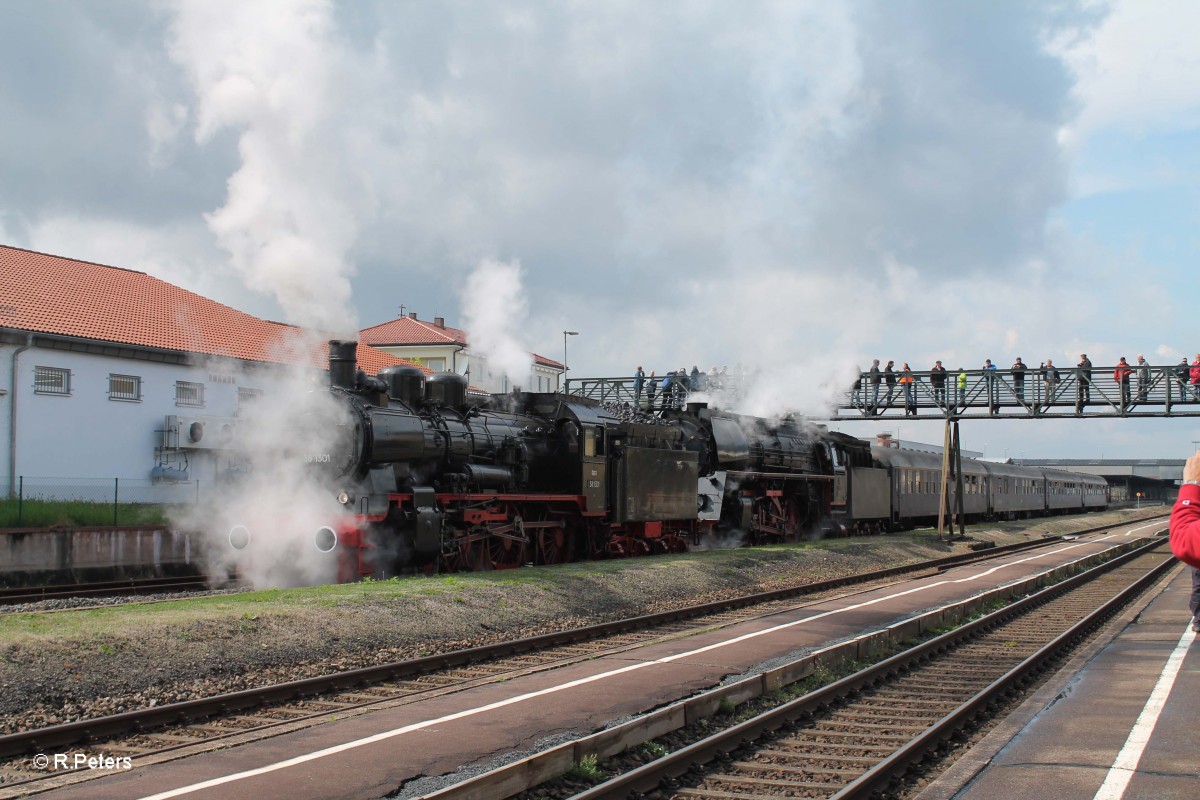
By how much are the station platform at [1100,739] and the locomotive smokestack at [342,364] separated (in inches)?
432

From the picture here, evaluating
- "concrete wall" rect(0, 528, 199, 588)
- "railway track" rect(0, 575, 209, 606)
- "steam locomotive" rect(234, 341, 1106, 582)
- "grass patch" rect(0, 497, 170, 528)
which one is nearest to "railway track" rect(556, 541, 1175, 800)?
"steam locomotive" rect(234, 341, 1106, 582)

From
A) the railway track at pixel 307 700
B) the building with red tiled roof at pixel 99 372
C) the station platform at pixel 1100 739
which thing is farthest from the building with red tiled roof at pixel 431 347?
the station platform at pixel 1100 739

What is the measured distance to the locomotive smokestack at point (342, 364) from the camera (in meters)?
16.4

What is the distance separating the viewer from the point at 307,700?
9148 mm

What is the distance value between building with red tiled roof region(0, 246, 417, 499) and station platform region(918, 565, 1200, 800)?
19.0 metres

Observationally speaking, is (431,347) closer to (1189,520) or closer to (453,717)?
(453,717)

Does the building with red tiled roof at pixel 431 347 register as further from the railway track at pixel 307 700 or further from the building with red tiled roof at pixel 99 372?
the railway track at pixel 307 700

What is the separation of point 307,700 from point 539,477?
11.2 metres

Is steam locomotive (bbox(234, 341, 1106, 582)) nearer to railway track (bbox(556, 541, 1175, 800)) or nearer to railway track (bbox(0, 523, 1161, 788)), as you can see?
railway track (bbox(0, 523, 1161, 788))

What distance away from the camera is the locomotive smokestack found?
1644 centimetres

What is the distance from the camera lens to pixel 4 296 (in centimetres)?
2816

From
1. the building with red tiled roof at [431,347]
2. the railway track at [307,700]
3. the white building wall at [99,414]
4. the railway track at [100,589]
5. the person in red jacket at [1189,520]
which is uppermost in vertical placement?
the building with red tiled roof at [431,347]

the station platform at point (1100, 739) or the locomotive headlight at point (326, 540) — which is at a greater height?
the locomotive headlight at point (326, 540)

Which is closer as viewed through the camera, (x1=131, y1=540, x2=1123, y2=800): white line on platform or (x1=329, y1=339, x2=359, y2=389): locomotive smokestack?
(x1=131, y1=540, x2=1123, y2=800): white line on platform
